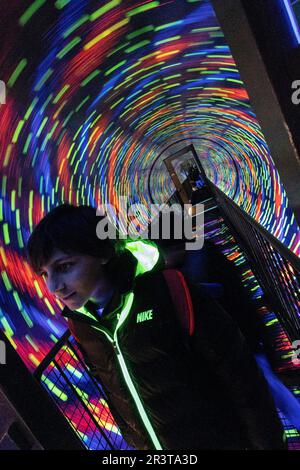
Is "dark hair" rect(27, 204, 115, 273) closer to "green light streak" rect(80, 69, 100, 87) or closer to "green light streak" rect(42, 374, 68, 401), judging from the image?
"green light streak" rect(42, 374, 68, 401)

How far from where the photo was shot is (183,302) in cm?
174

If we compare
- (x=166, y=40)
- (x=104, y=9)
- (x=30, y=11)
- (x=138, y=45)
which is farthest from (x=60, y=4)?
(x=166, y=40)

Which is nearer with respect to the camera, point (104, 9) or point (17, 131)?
point (104, 9)

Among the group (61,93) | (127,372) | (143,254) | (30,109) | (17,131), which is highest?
(61,93)

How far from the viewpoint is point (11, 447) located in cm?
207

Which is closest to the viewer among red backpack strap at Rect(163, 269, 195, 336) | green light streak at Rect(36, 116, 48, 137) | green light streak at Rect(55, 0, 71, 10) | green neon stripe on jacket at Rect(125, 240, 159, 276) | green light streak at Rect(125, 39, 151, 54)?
red backpack strap at Rect(163, 269, 195, 336)

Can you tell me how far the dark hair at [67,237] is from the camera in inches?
73.6

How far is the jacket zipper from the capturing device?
6.16 ft

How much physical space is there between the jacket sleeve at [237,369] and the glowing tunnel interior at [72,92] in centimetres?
118

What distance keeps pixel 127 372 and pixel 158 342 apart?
297 millimetres

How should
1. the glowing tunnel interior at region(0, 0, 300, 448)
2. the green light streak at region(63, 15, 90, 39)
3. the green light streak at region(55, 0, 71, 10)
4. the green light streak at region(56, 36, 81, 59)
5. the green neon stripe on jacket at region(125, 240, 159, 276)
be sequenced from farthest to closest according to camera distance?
the green light streak at region(56, 36, 81, 59) < the green light streak at region(63, 15, 90, 39) < the glowing tunnel interior at region(0, 0, 300, 448) < the green light streak at region(55, 0, 71, 10) < the green neon stripe on jacket at region(125, 240, 159, 276)

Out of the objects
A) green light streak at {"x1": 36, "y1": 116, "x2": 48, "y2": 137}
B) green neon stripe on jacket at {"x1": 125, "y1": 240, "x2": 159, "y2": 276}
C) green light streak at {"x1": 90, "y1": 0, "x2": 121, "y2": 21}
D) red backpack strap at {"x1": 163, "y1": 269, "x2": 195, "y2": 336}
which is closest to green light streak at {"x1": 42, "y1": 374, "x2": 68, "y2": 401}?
green neon stripe on jacket at {"x1": 125, "y1": 240, "x2": 159, "y2": 276}

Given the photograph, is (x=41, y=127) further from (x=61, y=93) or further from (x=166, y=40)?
(x=166, y=40)
